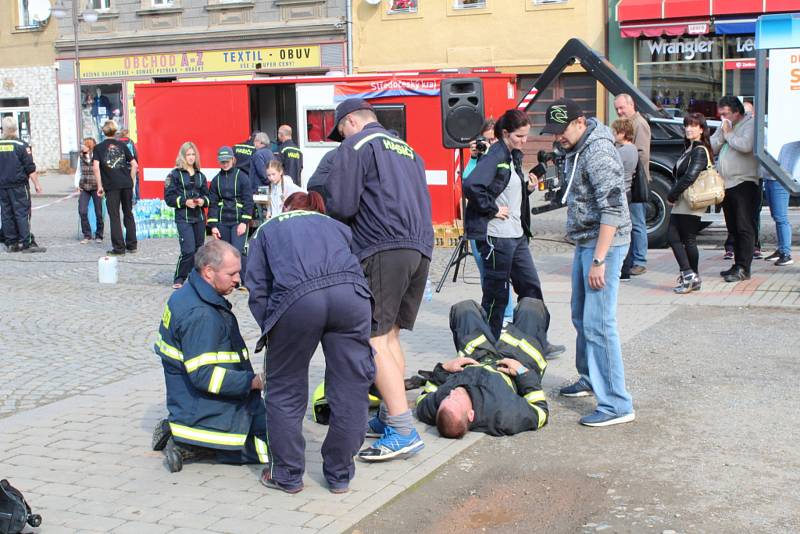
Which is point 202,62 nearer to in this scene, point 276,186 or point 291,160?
point 291,160

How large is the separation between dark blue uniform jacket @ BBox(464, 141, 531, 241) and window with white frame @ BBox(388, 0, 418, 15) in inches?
814

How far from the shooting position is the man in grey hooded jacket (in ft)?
19.8

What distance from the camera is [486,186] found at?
24.4 ft

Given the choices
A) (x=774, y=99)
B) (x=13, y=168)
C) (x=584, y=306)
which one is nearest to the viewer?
(x=584, y=306)

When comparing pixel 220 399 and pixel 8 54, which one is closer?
pixel 220 399

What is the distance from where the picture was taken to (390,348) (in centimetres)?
581

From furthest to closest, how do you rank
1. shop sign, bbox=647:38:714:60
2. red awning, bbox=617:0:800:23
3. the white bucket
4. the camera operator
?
shop sign, bbox=647:38:714:60 → red awning, bbox=617:0:800:23 → the white bucket → the camera operator

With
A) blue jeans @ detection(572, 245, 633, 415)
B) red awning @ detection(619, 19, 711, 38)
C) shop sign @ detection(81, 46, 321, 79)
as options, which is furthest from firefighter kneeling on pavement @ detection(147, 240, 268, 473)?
shop sign @ detection(81, 46, 321, 79)

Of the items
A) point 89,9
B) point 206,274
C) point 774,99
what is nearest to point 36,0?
point 89,9

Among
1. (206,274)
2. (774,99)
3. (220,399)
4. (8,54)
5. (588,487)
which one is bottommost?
(588,487)

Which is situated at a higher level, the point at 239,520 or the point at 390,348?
the point at 390,348

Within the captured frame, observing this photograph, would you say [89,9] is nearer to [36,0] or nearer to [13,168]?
[36,0]

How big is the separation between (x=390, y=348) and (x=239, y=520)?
1.42m

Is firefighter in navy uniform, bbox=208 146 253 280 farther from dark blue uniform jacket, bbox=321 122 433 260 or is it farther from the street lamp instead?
the street lamp
